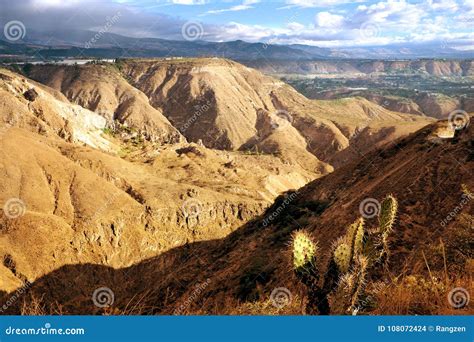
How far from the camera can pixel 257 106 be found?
178 m

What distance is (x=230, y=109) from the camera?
161750 mm

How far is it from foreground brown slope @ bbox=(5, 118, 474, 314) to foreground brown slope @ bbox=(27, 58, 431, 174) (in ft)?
276

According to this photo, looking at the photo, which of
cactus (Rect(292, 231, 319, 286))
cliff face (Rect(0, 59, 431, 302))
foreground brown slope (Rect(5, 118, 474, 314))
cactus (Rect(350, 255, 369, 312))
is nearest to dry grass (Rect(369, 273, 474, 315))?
foreground brown slope (Rect(5, 118, 474, 314))

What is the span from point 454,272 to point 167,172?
7177 cm

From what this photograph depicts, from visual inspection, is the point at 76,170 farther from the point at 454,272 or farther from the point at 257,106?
the point at 257,106

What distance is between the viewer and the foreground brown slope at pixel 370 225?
9203 mm

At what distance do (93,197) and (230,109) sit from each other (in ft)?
345

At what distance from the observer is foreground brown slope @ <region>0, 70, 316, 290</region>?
52.8 metres

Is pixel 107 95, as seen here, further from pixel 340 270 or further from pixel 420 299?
pixel 420 299

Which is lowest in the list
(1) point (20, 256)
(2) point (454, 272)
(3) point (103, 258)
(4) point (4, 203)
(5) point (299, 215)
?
(3) point (103, 258)

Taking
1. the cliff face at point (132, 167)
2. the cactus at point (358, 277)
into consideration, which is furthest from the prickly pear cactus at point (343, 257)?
the cliff face at point (132, 167)

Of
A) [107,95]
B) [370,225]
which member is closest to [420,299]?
[370,225]

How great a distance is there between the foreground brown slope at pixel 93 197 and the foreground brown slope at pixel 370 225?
4775mm

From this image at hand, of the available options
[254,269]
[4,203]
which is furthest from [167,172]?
[254,269]
